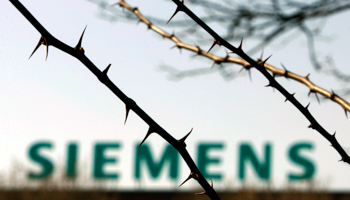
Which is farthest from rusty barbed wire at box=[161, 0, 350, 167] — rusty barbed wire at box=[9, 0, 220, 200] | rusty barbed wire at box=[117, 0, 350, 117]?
rusty barbed wire at box=[117, 0, 350, 117]

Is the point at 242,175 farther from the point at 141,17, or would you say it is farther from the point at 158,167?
the point at 141,17

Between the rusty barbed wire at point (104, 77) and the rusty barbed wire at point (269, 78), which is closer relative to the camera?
the rusty barbed wire at point (104, 77)

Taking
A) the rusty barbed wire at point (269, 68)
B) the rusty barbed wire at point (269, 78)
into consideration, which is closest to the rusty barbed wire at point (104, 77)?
the rusty barbed wire at point (269, 78)

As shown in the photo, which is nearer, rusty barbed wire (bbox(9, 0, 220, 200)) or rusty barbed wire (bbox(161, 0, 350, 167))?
rusty barbed wire (bbox(9, 0, 220, 200))

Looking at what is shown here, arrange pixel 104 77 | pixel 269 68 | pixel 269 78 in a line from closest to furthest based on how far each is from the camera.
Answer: pixel 104 77 → pixel 269 78 → pixel 269 68

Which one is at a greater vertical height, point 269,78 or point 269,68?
point 269,68

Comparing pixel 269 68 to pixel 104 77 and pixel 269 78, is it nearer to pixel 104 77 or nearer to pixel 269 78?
pixel 269 78

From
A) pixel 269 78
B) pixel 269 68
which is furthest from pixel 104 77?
pixel 269 68

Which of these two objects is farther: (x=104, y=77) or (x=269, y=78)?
(x=269, y=78)

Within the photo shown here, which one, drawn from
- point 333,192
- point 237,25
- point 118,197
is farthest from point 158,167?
point 237,25

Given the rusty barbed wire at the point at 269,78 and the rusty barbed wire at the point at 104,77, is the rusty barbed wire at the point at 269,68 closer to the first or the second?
the rusty barbed wire at the point at 269,78

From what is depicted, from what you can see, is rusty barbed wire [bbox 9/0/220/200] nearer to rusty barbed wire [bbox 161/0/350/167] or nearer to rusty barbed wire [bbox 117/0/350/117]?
rusty barbed wire [bbox 161/0/350/167]

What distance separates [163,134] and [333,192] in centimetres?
2184

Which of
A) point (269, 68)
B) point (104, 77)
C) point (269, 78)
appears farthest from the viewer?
point (269, 68)
